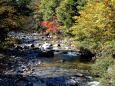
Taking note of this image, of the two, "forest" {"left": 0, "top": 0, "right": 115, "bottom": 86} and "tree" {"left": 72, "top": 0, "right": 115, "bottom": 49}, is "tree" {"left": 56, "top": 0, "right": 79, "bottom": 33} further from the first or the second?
"tree" {"left": 72, "top": 0, "right": 115, "bottom": 49}

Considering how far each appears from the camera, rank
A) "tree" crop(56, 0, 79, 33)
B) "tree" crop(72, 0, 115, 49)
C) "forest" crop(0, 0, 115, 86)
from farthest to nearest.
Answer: "tree" crop(56, 0, 79, 33), "tree" crop(72, 0, 115, 49), "forest" crop(0, 0, 115, 86)

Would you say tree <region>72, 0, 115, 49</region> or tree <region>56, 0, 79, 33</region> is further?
tree <region>56, 0, 79, 33</region>

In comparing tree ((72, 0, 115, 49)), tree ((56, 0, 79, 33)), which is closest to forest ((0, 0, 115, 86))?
tree ((72, 0, 115, 49))

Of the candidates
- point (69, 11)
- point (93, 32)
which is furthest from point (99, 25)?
point (69, 11)

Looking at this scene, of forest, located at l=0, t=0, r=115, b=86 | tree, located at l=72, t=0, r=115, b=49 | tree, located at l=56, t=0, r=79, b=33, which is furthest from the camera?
tree, located at l=56, t=0, r=79, b=33

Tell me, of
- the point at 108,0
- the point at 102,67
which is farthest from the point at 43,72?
the point at 108,0

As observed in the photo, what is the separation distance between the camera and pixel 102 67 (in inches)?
489

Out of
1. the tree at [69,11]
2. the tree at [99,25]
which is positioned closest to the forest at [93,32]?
the tree at [99,25]

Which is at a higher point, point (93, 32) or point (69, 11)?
point (69, 11)

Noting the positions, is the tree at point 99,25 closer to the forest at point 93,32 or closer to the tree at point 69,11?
the forest at point 93,32

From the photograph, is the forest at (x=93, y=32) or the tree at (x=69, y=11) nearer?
the forest at (x=93, y=32)

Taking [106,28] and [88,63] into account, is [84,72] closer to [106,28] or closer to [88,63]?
[88,63]

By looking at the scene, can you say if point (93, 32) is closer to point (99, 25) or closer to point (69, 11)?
point (99, 25)

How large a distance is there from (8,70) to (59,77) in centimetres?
432
